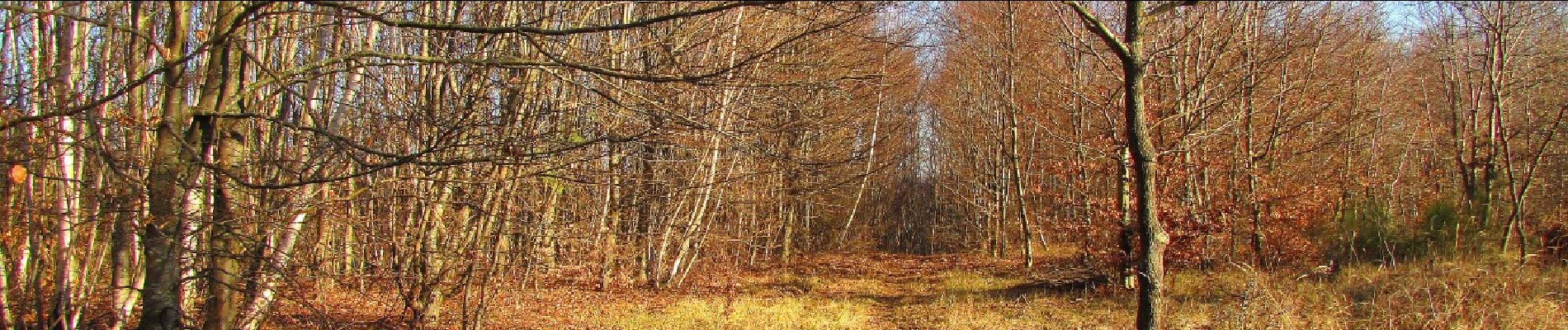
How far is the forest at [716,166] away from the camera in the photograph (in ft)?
14.0

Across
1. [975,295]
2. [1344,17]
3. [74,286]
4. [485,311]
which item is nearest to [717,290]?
[975,295]

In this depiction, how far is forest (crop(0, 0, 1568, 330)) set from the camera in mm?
4281

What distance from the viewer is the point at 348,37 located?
235 inches

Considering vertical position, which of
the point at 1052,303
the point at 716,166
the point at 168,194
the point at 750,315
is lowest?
the point at 750,315

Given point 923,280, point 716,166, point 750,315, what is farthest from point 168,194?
point 923,280

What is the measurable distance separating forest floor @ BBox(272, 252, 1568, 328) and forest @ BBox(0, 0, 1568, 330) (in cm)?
7

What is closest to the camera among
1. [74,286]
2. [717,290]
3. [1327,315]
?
[74,286]

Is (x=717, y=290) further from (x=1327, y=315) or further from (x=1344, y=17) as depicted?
(x=1344, y=17)

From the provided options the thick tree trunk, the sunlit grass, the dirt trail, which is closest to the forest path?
the dirt trail

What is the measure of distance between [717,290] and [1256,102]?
8.62 meters

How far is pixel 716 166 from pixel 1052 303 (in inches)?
205

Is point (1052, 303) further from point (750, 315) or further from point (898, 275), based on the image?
point (898, 275)

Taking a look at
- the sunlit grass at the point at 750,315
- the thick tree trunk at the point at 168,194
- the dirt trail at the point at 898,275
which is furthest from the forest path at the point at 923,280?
the thick tree trunk at the point at 168,194

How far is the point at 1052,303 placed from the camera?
37.3ft
